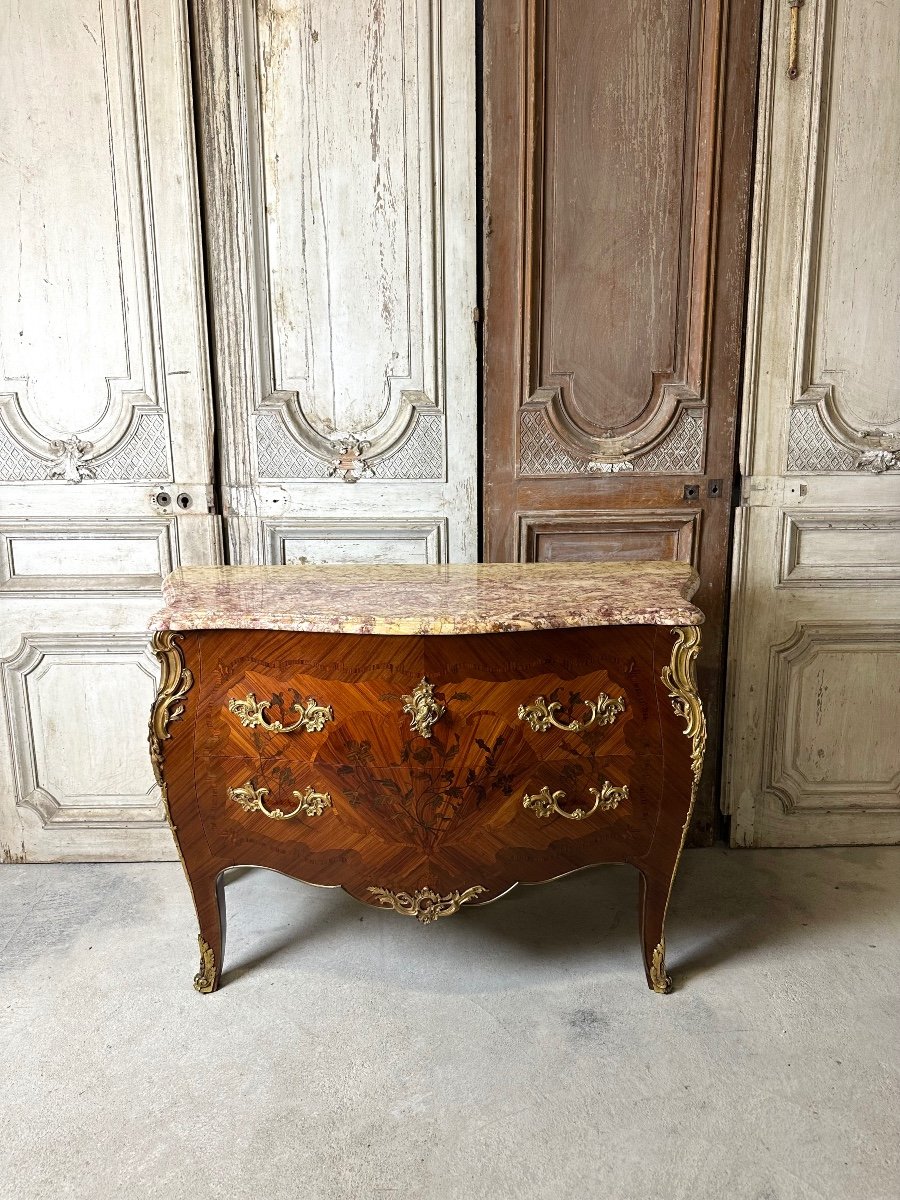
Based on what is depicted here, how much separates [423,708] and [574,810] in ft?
1.32

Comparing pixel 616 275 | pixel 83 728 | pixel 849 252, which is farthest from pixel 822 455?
pixel 83 728

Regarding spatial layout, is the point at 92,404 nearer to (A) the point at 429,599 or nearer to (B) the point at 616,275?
(A) the point at 429,599

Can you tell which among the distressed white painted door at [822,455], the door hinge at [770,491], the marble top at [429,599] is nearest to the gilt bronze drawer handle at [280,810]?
the marble top at [429,599]

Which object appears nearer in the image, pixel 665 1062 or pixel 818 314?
pixel 665 1062

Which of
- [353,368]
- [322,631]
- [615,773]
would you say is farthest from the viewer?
[353,368]

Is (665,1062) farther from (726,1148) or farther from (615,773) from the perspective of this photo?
(615,773)

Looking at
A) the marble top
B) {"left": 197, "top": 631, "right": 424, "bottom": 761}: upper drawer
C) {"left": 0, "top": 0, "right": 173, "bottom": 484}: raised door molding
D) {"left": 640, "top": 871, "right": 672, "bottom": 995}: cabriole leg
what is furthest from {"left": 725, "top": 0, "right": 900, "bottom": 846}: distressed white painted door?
{"left": 0, "top": 0, "right": 173, "bottom": 484}: raised door molding

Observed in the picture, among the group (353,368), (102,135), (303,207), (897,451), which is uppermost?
(102,135)

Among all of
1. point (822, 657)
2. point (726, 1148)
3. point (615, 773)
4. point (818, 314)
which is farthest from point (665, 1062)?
point (818, 314)

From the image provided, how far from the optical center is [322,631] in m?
1.60

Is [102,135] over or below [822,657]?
over

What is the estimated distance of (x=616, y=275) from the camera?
222 cm

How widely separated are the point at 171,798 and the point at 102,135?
171cm

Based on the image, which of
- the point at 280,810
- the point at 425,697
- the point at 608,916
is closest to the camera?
the point at 425,697
